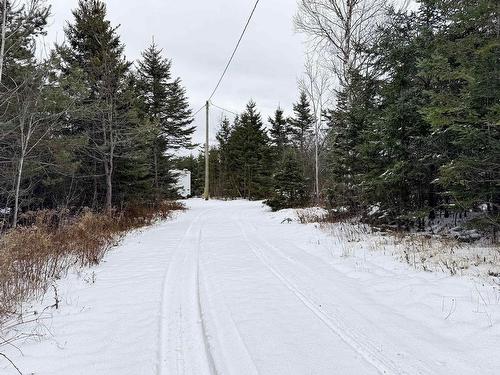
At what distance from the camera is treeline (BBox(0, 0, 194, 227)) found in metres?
9.97

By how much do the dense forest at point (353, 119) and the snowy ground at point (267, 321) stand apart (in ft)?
9.92

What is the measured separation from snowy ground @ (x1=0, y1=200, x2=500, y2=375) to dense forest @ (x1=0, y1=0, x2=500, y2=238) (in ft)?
9.92

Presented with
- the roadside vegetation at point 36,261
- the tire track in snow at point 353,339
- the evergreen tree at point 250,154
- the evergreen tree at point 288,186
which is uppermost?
the evergreen tree at point 250,154

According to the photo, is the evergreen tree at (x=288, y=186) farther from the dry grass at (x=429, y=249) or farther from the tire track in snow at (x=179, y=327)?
the tire track in snow at (x=179, y=327)

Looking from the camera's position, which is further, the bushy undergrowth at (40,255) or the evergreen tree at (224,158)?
the evergreen tree at (224,158)

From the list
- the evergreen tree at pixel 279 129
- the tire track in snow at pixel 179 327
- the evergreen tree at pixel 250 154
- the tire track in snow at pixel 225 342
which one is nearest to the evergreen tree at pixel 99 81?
the tire track in snow at pixel 179 327

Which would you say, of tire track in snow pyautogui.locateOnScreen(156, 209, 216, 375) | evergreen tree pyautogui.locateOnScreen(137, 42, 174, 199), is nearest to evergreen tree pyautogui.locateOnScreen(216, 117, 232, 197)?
evergreen tree pyautogui.locateOnScreen(137, 42, 174, 199)

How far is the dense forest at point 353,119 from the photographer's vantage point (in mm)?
7258

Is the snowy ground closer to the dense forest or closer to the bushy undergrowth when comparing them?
the bushy undergrowth

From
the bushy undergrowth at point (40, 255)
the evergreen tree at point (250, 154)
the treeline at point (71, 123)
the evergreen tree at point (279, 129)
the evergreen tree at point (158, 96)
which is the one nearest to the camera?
the bushy undergrowth at point (40, 255)

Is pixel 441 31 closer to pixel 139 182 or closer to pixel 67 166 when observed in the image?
pixel 67 166

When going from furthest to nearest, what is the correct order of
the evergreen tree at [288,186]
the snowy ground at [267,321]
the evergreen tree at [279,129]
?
the evergreen tree at [279,129] → the evergreen tree at [288,186] → the snowy ground at [267,321]

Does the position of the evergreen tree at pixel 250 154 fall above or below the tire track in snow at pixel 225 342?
above

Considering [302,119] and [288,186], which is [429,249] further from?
[302,119]
